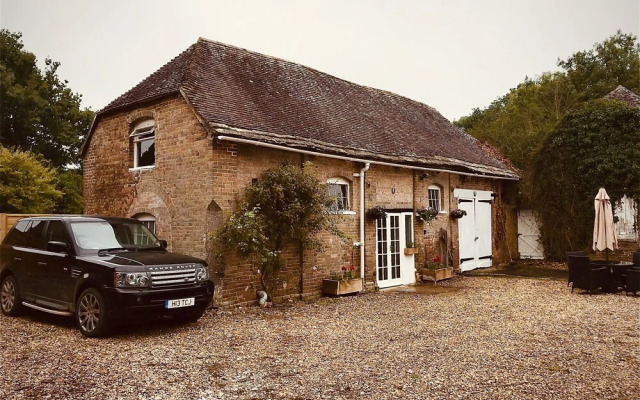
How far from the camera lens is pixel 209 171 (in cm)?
927

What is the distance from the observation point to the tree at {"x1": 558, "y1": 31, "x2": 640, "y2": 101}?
105 ft

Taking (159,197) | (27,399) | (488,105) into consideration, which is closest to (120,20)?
(159,197)

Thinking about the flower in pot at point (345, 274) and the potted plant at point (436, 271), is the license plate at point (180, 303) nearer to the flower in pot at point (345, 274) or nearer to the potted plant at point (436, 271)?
the flower in pot at point (345, 274)

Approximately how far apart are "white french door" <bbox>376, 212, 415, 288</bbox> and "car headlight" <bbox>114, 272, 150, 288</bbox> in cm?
717

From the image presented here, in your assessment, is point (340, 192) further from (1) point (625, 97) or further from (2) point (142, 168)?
(1) point (625, 97)

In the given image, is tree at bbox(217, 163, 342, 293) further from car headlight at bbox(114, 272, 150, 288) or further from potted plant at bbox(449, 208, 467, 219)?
potted plant at bbox(449, 208, 467, 219)

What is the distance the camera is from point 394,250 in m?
13.2

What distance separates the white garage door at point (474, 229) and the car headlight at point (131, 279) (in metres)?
11.5

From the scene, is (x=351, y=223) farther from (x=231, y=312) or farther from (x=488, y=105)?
(x=488, y=105)

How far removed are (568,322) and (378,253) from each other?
5.46 m

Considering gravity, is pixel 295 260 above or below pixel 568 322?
above

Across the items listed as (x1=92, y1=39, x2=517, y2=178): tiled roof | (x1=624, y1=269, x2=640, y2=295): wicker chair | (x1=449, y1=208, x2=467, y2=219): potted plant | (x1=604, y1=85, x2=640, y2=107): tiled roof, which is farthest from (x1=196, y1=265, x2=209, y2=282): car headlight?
(x1=604, y1=85, x2=640, y2=107): tiled roof

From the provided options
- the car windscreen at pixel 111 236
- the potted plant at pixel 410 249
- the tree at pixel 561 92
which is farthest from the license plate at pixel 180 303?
the tree at pixel 561 92

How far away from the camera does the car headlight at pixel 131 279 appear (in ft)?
22.0
